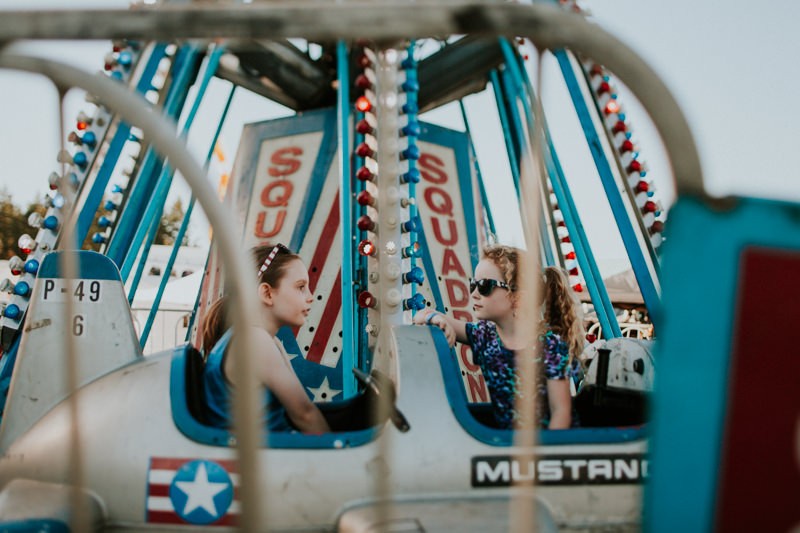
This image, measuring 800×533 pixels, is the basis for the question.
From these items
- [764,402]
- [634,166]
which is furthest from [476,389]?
[764,402]

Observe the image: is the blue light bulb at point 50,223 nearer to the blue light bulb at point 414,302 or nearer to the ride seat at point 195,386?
the blue light bulb at point 414,302

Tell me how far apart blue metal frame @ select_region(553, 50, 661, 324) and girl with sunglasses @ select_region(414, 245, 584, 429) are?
143 cm

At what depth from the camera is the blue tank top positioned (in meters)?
1.55

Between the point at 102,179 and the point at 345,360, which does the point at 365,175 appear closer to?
the point at 345,360

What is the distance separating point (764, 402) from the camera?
77 centimetres

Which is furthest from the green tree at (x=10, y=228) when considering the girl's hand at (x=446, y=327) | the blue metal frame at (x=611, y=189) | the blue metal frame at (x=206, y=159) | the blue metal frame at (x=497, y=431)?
the blue metal frame at (x=497, y=431)

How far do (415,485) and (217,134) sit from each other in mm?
4197

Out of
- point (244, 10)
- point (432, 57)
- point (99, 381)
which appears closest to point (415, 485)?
point (99, 381)

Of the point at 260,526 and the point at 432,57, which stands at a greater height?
the point at 432,57

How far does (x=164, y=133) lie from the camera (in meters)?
0.77

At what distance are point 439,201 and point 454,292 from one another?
0.79 metres

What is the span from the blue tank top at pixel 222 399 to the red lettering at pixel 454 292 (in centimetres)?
329

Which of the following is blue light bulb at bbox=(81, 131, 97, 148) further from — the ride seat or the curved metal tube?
the curved metal tube

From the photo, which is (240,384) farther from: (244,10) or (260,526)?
(244,10)
